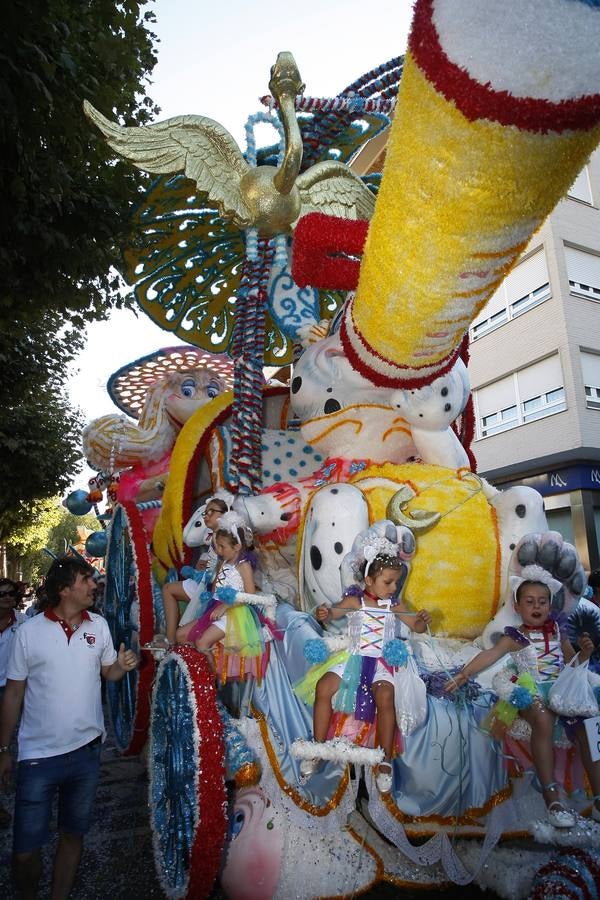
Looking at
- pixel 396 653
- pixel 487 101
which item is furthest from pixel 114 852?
pixel 487 101

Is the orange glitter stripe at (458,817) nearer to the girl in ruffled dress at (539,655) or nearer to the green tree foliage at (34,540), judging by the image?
the girl in ruffled dress at (539,655)

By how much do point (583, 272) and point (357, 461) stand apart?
12027 mm

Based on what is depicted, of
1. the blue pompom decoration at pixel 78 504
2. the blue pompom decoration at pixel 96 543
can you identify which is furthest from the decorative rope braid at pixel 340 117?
the blue pompom decoration at pixel 78 504

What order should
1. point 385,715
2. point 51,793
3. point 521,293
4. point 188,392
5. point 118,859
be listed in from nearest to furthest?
point 385,715, point 51,793, point 118,859, point 188,392, point 521,293

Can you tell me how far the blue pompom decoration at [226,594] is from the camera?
2.82m

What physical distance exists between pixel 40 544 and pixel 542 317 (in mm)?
18578

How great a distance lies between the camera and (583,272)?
13523 mm

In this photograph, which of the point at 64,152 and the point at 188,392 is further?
the point at 188,392

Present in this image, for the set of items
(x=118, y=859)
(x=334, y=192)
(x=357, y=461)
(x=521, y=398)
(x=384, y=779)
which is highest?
(x=521, y=398)

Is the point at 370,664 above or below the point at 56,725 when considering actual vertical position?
above

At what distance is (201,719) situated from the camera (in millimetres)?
2301

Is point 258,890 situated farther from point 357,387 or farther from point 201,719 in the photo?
point 357,387

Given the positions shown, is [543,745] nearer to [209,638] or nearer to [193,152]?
[209,638]

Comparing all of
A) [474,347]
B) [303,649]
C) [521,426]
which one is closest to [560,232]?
[474,347]
